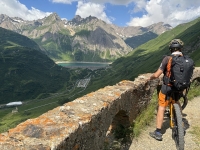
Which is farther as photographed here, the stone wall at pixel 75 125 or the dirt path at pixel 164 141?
the dirt path at pixel 164 141

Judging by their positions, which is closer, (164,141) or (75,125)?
(75,125)

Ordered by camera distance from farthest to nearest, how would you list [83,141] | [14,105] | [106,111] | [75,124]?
[14,105] → [106,111] → [83,141] → [75,124]

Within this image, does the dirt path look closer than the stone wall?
No

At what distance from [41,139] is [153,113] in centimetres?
900

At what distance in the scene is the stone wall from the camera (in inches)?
175

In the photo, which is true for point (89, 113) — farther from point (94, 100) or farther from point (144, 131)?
point (144, 131)

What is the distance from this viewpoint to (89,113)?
251 inches

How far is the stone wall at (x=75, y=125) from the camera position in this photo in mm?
4434

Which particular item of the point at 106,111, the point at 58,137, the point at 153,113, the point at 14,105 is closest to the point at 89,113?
the point at 106,111

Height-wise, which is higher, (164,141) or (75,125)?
(75,125)

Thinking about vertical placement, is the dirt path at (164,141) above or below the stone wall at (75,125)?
below

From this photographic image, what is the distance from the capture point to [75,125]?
17.8 ft

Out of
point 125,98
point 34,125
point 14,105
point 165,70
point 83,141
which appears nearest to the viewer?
point 34,125

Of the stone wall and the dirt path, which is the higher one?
the stone wall
